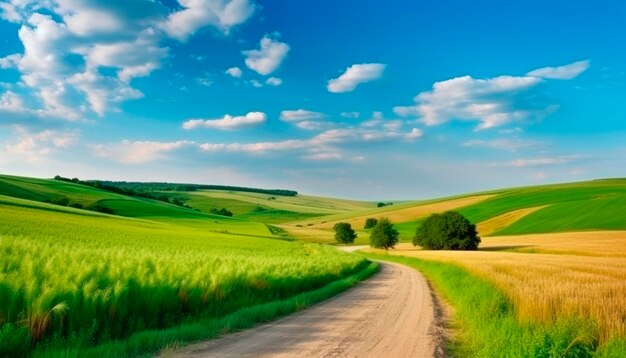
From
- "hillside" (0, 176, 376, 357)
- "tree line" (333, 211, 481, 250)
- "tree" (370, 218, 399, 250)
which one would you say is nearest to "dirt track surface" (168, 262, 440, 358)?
"hillside" (0, 176, 376, 357)

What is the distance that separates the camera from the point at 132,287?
11.9 m

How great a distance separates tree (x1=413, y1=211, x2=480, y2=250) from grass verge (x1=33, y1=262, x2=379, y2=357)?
67249 millimetres

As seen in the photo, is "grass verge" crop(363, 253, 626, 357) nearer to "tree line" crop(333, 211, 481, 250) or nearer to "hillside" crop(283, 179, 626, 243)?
"tree line" crop(333, 211, 481, 250)

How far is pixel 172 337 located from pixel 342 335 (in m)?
4.00

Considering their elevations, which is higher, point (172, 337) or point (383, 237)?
point (172, 337)

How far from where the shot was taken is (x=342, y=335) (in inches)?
457

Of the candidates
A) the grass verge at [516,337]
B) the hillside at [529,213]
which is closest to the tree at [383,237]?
the hillside at [529,213]

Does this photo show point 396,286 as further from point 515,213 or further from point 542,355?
point 515,213

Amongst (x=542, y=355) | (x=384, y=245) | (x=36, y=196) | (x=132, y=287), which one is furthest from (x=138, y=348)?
(x=36, y=196)

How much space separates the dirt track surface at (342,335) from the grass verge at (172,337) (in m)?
0.41

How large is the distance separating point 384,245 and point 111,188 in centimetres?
10010

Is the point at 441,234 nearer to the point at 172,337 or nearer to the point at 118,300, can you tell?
the point at 118,300

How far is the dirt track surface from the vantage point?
387 inches

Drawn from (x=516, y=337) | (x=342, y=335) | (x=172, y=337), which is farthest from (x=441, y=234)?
(x=172, y=337)
